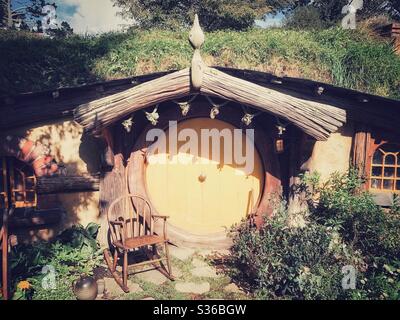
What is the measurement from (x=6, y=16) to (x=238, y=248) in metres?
18.3

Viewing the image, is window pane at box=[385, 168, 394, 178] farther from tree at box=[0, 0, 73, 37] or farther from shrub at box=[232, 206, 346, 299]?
tree at box=[0, 0, 73, 37]

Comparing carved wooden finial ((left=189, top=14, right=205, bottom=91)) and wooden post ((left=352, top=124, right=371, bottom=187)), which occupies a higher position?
carved wooden finial ((left=189, top=14, right=205, bottom=91))

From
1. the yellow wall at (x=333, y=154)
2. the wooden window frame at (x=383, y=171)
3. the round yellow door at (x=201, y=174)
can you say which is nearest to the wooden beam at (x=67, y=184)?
the round yellow door at (x=201, y=174)

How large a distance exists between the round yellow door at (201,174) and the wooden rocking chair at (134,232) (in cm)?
40

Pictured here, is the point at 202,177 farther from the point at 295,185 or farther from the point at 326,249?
the point at 326,249

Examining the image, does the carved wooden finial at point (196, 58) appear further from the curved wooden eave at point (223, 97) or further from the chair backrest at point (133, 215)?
the chair backrest at point (133, 215)

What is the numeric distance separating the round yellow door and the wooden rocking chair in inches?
15.6

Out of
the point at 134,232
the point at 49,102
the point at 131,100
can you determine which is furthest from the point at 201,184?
the point at 49,102

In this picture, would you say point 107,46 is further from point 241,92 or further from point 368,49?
point 368,49

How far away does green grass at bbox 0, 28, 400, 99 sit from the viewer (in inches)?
295

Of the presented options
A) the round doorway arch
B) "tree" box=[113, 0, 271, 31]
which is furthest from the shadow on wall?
"tree" box=[113, 0, 271, 31]

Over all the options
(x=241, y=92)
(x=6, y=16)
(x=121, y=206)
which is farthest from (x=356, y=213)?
(x=6, y=16)

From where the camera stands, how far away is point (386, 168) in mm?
6238
